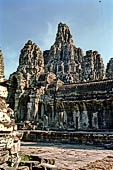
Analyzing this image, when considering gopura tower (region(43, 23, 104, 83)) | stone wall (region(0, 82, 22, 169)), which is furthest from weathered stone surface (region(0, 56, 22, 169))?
gopura tower (region(43, 23, 104, 83))

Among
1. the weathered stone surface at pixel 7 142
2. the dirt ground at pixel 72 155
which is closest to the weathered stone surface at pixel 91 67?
the dirt ground at pixel 72 155

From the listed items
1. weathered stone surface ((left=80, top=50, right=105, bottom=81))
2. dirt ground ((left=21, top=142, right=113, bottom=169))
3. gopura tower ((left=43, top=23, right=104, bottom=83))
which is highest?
gopura tower ((left=43, top=23, right=104, bottom=83))

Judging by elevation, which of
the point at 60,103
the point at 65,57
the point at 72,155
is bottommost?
the point at 72,155

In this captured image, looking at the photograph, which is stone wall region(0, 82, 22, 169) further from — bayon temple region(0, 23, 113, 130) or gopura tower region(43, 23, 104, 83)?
gopura tower region(43, 23, 104, 83)

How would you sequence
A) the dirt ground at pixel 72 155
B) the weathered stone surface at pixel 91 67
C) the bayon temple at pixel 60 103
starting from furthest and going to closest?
the weathered stone surface at pixel 91 67, the bayon temple at pixel 60 103, the dirt ground at pixel 72 155

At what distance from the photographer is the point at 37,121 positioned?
88.5 feet

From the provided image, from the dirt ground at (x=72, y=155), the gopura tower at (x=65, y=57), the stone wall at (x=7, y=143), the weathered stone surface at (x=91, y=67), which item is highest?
the gopura tower at (x=65, y=57)

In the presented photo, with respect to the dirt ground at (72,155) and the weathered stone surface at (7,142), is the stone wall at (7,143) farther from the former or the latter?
the dirt ground at (72,155)

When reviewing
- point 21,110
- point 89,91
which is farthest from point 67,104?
point 21,110

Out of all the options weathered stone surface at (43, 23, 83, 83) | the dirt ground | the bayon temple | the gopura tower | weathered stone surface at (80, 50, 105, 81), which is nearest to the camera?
the dirt ground

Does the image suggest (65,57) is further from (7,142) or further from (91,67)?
(7,142)

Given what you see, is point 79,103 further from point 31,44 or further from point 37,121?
point 31,44

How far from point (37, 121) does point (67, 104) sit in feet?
19.8

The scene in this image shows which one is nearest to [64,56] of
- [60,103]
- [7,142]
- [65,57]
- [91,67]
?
[65,57]
